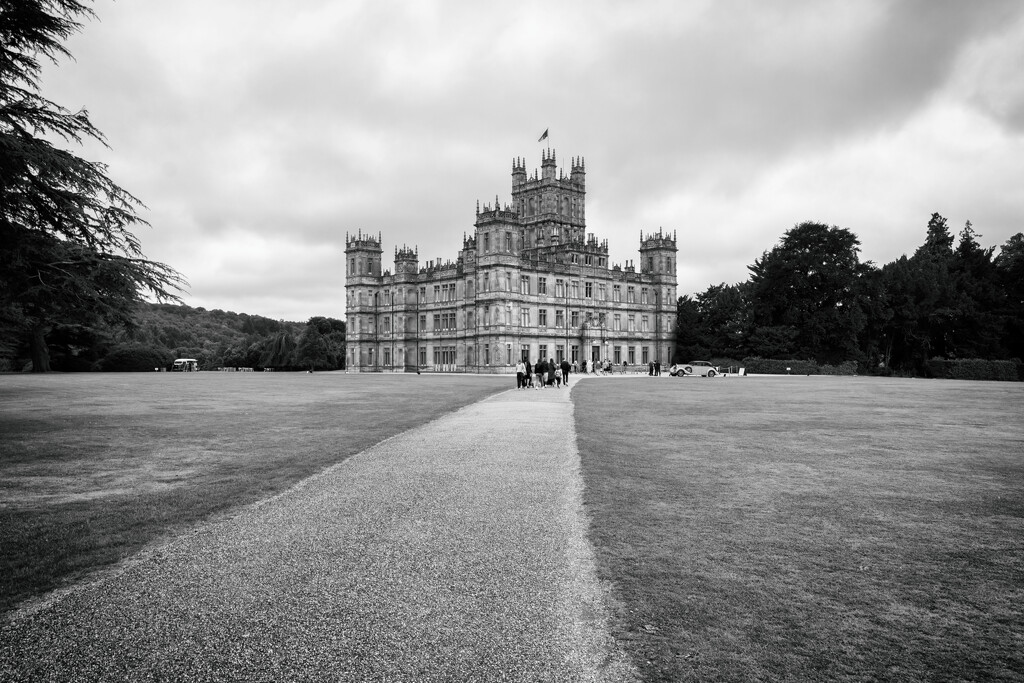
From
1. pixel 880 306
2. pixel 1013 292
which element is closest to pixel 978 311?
pixel 1013 292

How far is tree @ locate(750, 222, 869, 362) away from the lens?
62.5 metres

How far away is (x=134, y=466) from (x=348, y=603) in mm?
7444

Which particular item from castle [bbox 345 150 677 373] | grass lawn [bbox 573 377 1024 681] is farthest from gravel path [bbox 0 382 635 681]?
castle [bbox 345 150 677 373]

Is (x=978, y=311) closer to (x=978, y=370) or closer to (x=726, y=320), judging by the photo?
(x=978, y=370)

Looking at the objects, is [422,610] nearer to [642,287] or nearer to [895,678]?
[895,678]

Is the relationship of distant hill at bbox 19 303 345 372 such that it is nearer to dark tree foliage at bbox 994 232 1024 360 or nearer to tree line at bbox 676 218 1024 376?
tree line at bbox 676 218 1024 376

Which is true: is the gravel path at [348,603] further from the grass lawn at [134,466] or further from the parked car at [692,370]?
the parked car at [692,370]

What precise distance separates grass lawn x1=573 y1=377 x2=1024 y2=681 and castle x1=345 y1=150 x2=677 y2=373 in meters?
54.9

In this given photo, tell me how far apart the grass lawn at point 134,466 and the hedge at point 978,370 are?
54202 millimetres

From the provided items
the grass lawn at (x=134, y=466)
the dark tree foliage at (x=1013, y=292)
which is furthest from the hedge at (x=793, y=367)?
the grass lawn at (x=134, y=466)

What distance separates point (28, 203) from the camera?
12.3 m

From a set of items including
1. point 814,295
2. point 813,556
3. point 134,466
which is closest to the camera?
point 813,556

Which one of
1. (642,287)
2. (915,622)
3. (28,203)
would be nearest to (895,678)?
(915,622)

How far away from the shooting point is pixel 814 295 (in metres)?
65.4
